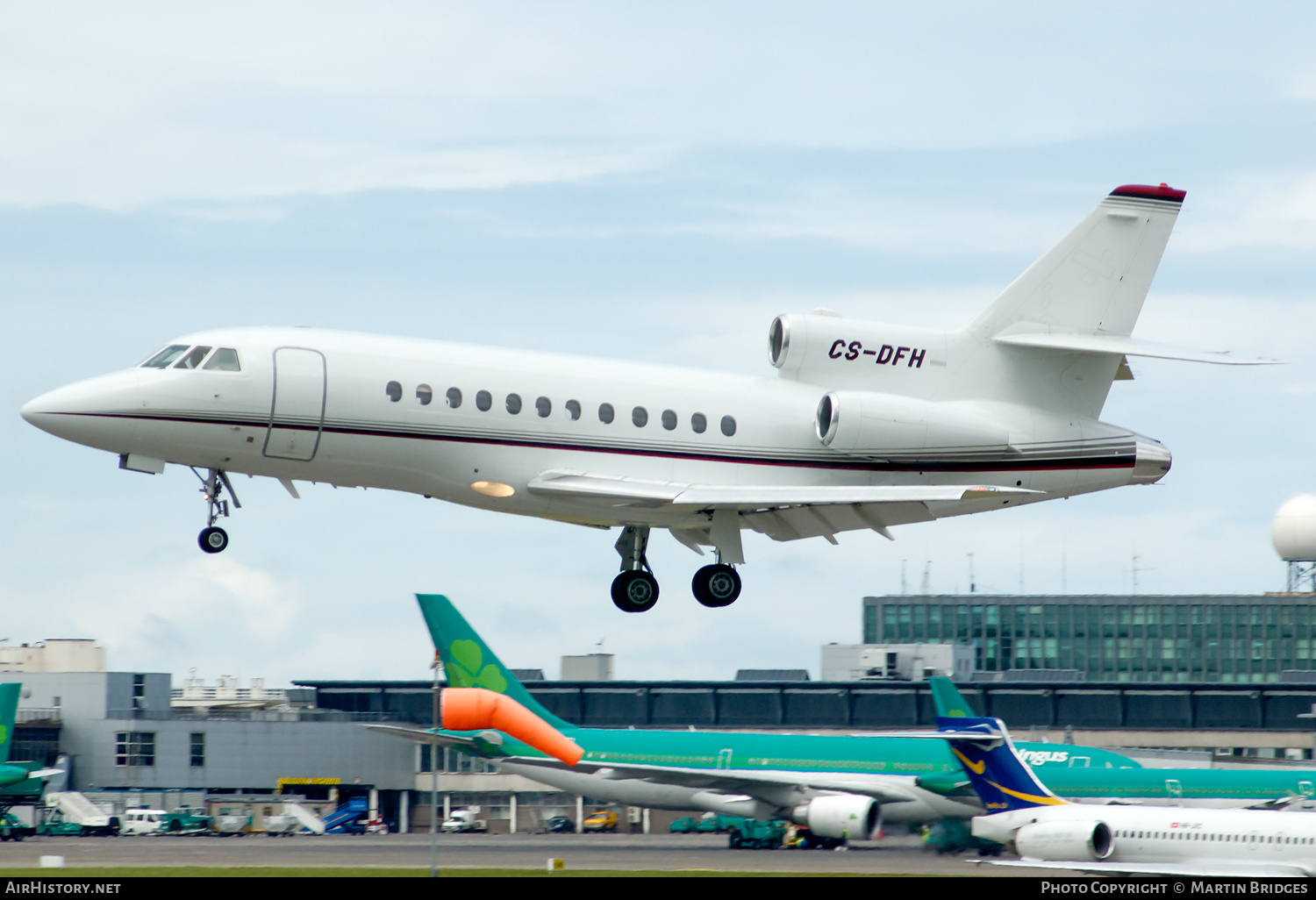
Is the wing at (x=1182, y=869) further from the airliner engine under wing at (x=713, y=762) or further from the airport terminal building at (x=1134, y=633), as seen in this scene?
the airport terminal building at (x=1134, y=633)

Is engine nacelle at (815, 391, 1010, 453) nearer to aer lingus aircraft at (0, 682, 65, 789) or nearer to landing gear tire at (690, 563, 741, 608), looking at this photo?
landing gear tire at (690, 563, 741, 608)

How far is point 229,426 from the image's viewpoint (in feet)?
91.5

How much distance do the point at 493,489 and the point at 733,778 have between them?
20.5 meters

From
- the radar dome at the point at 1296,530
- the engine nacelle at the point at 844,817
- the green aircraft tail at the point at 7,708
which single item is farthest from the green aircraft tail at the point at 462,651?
the radar dome at the point at 1296,530

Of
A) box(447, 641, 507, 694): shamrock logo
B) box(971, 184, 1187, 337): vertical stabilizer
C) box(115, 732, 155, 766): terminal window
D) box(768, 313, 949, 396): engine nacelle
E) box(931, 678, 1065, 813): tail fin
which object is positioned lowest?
box(115, 732, 155, 766): terminal window

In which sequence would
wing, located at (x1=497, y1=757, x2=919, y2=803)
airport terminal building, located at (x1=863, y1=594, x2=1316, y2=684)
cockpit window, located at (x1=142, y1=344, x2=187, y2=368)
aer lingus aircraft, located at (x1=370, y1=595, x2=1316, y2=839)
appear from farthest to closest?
airport terminal building, located at (x1=863, y1=594, x2=1316, y2=684) < wing, located at (x1=497, y1=757, x2=919, y2=803) < aer lingus aircraft, located at (x1=370, y1=595, x2=1316, y2=839) < cockpit window, located at (x1=142, y1=344, x2=187, y2=368)

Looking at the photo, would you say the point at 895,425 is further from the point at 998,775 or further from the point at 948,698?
the point at 948,698

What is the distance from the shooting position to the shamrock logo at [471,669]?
4938 centimetres

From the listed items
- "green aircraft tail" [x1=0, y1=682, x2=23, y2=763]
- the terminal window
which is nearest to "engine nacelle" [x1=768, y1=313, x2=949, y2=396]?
"green aircraft tail" [x1=0, y1=682, x2=23, y2=763]

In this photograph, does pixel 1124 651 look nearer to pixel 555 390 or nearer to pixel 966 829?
pixel 966 829

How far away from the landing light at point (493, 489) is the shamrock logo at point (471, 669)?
20.9 m

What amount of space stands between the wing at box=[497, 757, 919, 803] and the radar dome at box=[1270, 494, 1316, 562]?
52.7 m

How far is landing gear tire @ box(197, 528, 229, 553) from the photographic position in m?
28.6

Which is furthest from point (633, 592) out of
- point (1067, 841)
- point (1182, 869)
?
point (1182, 869)
